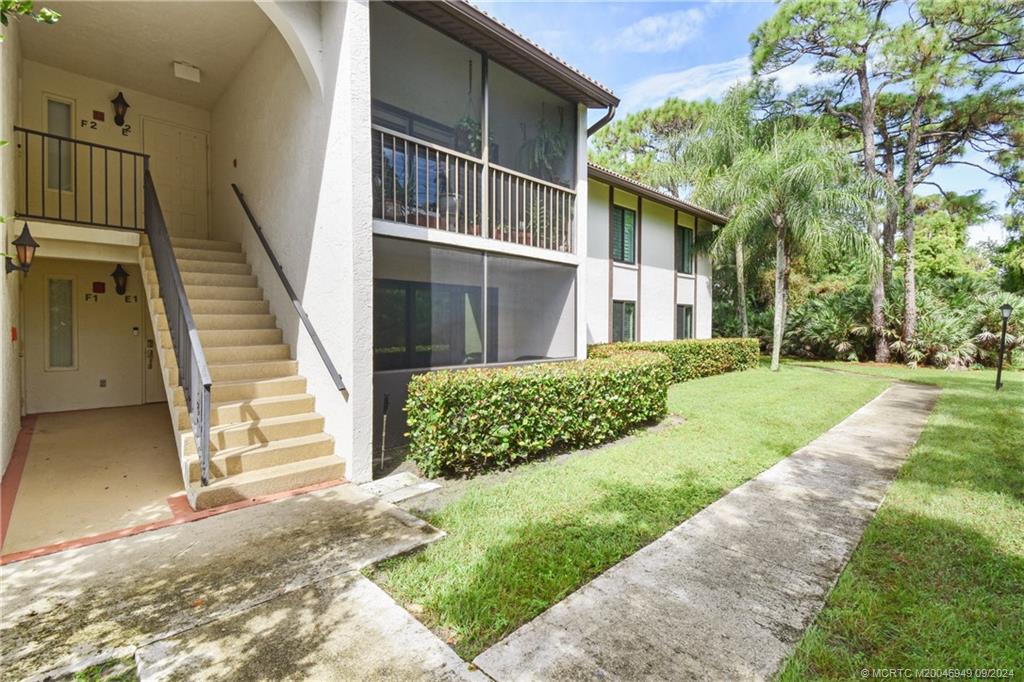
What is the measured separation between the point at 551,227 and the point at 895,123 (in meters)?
23.2

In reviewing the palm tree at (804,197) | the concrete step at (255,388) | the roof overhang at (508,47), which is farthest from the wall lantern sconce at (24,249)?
the palm tree at (804,197)

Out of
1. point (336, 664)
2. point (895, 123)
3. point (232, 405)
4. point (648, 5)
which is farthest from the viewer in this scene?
point (895, 123)

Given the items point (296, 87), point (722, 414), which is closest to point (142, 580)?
point (296, 87)

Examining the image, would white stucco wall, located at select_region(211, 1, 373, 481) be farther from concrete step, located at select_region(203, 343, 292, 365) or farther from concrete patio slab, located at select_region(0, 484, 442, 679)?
concrete patio slab, located at select_region(0, 484, 442, 679)

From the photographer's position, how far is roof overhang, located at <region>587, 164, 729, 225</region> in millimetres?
11336

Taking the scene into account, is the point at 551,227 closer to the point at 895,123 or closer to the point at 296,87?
the point at 296,87

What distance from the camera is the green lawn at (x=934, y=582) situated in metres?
2.51

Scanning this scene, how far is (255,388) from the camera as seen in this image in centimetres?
561

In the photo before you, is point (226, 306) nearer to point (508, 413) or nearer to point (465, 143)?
point (508, 413)

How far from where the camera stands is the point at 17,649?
252 cm

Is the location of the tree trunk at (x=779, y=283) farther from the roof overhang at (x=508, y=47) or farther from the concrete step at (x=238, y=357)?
the concrete step at (x=238, y=357)

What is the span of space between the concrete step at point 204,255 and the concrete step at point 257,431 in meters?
3.52

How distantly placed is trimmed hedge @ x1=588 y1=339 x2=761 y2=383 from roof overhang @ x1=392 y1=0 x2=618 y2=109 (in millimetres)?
5397

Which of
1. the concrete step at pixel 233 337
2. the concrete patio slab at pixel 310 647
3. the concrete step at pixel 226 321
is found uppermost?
the concrete step at pixel 226 321
